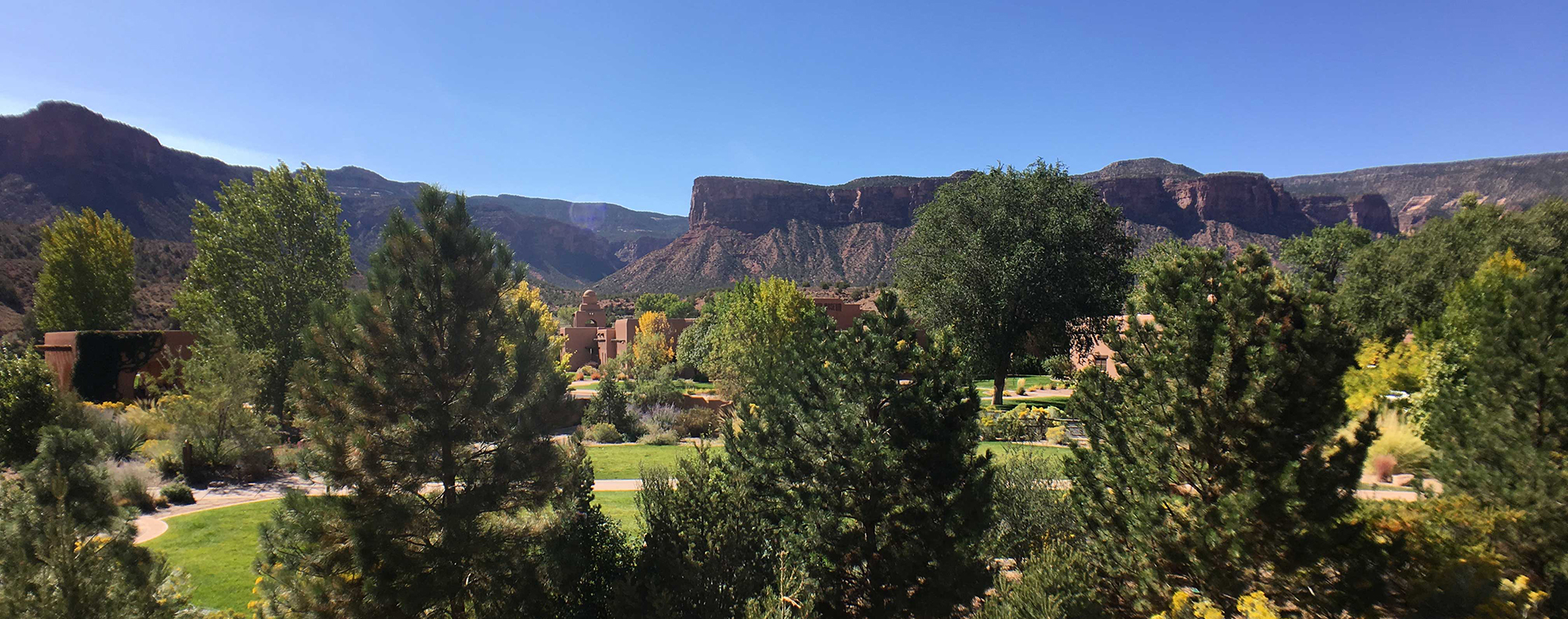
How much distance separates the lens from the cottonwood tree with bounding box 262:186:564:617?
555cm

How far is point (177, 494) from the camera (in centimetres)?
1243

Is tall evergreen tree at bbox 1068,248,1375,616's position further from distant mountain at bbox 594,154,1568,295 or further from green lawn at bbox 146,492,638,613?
distant mountain at bbox 594,154,1568,295

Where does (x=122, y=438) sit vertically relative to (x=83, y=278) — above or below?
below

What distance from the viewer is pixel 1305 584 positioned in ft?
18.5

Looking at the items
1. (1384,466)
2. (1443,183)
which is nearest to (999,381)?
(1384,466)

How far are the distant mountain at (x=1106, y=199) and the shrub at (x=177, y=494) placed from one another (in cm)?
7718

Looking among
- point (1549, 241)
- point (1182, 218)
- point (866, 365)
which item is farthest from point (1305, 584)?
point (1182, 218)

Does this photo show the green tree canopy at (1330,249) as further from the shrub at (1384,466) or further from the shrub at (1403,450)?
the shrub at (1384,466)

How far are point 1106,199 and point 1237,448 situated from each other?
11262 centimetres

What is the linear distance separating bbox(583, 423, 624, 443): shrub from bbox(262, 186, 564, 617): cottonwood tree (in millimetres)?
16381

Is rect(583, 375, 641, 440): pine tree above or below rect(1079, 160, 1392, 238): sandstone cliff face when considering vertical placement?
below

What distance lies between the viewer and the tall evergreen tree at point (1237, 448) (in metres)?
5.54

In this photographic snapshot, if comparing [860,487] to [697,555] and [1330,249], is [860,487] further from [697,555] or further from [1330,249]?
[1330,249]

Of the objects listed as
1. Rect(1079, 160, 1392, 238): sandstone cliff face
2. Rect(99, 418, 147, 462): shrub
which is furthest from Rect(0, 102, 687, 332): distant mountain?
Rect(1079, 160, 1392, 238): sandstone cliff face
